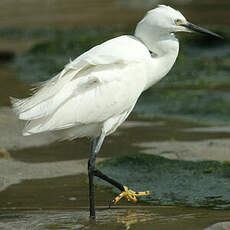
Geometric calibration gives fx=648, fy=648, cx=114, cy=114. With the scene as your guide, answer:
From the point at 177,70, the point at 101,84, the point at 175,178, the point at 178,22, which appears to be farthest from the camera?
the point at 177,70

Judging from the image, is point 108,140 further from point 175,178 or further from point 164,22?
point 164,22

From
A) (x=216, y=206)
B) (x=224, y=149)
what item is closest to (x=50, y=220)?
(x=216, y=206)

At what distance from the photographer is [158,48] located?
602 cm

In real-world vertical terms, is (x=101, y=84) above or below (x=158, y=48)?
below

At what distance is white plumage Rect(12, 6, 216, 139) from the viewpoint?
577 centimetres

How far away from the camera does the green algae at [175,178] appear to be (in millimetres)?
6290

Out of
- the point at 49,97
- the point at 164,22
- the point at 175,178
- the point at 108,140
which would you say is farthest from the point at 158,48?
the point at 108,140

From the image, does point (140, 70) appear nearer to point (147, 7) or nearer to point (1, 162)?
point (1, 162)

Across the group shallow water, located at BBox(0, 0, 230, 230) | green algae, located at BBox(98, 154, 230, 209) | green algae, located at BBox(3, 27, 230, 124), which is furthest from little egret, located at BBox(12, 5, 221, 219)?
green algae, located at BBox(3, 27, 230, 124)

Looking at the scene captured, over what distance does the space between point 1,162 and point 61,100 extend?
7.19ft

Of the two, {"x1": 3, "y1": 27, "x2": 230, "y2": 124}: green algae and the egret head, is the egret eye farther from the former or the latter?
{"x1": 3, "y1": 27, "x2": 230, "y2": 124}: green algae

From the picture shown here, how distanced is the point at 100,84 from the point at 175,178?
159 centimetres

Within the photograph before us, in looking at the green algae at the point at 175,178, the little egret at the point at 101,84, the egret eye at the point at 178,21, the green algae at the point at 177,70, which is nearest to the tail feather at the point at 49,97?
the little egret at the point at 101,84

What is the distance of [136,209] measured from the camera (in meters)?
6.07
